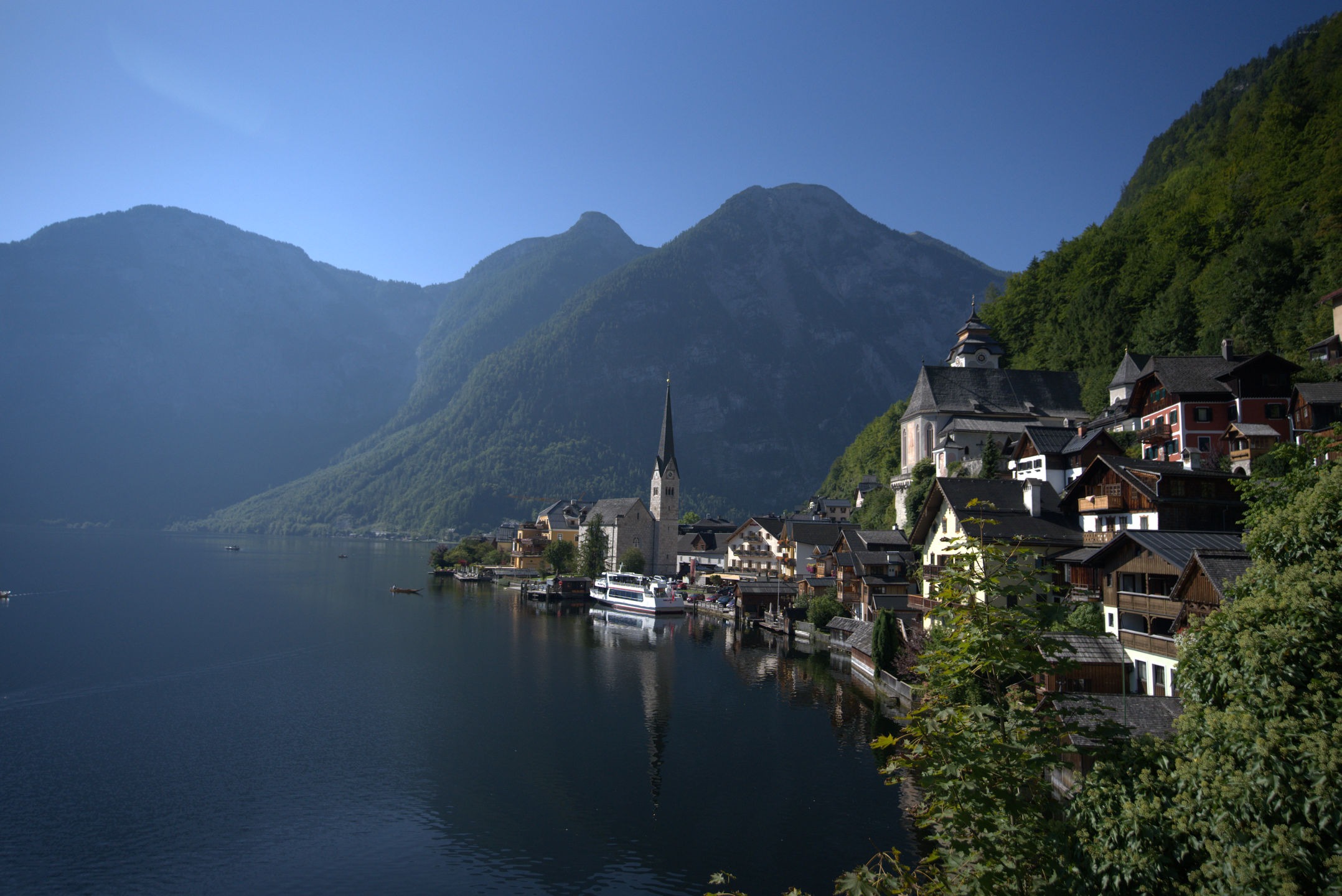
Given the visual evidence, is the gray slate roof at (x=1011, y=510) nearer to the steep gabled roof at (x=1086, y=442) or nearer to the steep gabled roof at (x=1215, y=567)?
the steep gabled roof at (x=1086, y=442)

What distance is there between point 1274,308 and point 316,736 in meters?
64.8

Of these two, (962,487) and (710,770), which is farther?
(962,487)

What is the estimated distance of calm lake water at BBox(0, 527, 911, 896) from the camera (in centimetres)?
2047

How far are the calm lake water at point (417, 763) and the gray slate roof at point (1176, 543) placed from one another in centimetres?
1288

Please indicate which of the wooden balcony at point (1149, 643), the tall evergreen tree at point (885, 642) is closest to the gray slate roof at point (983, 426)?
the tall evergreen tree at point (885, 642)

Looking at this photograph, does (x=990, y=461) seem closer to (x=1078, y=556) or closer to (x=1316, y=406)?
(x=1316, y=406)

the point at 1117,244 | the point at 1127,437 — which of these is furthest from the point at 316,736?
the point at 1117,244

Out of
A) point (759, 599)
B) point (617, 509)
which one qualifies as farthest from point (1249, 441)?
point (617, 509)

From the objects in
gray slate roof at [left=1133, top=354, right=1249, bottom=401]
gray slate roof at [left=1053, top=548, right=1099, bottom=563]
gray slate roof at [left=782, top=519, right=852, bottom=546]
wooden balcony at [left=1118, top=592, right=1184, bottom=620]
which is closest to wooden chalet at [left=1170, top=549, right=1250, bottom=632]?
wooden balcony at [left=1118, top=592, right=1184, bottom=620]

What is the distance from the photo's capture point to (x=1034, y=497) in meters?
41.3

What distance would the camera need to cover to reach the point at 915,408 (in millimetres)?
72125

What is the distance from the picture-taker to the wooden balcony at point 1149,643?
25.8m

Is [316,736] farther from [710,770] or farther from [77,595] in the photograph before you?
[77,595]

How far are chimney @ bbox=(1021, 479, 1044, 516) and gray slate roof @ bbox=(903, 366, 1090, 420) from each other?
2785cm
